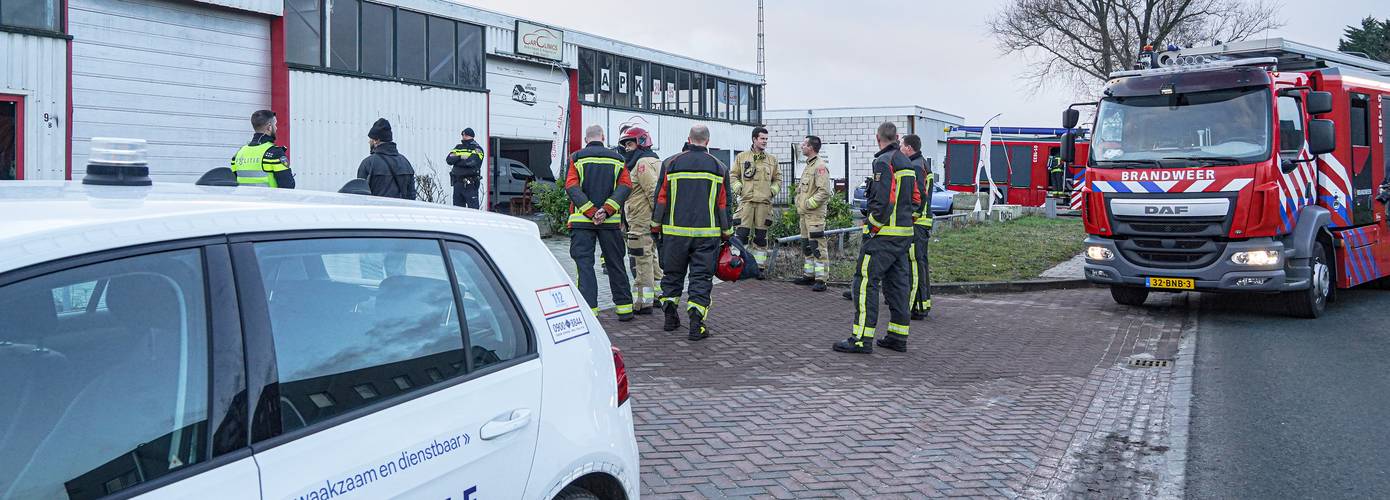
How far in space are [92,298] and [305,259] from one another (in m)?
0.50

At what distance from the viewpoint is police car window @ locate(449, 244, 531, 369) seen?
9.76 ft

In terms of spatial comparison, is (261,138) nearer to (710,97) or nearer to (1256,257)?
(1256,257)

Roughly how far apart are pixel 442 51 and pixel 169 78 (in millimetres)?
6360

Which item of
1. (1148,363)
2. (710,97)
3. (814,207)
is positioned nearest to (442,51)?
(814,207)

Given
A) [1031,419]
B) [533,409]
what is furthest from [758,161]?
[533,409]

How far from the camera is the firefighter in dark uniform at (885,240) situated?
8633mm

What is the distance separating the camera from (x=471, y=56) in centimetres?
2347

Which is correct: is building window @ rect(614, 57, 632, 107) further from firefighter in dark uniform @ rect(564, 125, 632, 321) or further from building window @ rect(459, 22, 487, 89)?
firefighter in dark uniform @ rect(564, 125, 632, 321)

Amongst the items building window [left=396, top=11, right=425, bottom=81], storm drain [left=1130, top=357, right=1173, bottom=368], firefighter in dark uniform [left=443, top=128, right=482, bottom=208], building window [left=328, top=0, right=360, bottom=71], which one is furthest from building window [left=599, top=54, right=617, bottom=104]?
storm drain [left=1130, top=357, right=1173, bottom=368]

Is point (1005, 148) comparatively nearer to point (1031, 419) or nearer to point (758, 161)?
point (758, 161)

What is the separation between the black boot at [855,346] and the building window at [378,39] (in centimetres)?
1417

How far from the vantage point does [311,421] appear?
239 cm

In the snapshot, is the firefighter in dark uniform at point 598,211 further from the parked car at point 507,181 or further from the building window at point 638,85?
the building window at point 638,85

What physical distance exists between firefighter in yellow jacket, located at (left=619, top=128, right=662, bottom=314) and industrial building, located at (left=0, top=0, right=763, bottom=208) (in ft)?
21.2
